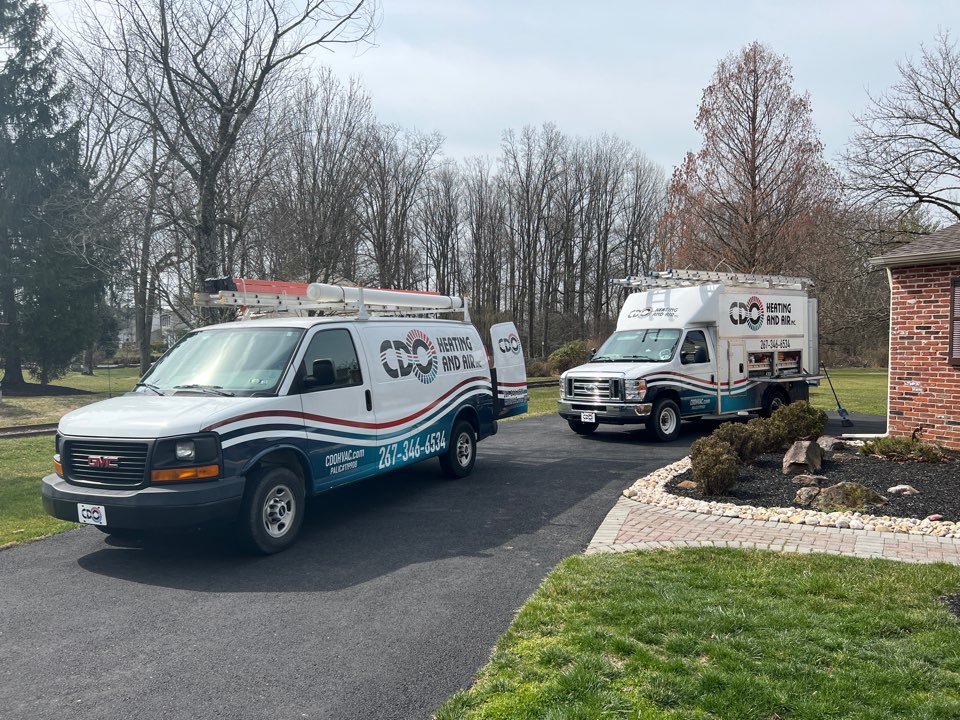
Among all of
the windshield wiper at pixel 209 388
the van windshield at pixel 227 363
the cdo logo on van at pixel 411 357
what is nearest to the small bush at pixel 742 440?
the cdo logo on van at pixel 411 357

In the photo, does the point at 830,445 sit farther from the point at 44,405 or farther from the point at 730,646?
the point at 44,405

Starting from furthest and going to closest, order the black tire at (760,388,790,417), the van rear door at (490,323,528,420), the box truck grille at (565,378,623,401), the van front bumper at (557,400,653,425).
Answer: the black tire at (760,388,790,417) → the box truck grille at (565,378,623,401) → the van front bumper at (557,400,653,425) → the van rear door at (490,323,528,420)

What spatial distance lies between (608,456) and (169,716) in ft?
29.4

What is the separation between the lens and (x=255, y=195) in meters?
17.7

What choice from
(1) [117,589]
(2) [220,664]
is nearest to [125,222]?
(1) [117,589]

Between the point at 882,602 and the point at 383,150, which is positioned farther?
the point at 383,150

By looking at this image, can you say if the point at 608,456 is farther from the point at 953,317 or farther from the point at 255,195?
the point at 255,195

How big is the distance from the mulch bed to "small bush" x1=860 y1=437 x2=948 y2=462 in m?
0.12

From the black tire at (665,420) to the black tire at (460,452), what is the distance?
4.32 meters

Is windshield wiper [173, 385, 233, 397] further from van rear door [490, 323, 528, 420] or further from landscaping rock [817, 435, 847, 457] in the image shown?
landscaping rock [817, 435, 847, 457]

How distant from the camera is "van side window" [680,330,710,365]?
13.9 meters

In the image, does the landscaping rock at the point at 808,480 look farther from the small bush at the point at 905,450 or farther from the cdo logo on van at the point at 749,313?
the cdo logo on van at the point at 749,313

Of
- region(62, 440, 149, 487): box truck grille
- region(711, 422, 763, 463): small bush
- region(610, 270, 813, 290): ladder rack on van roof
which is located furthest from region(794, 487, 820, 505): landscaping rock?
region(610, 270, 813, 290): ladder rack on van roof

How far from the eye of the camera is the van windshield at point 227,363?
22.7ft
